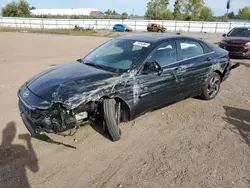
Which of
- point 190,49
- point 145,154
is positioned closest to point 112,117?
point 145,154

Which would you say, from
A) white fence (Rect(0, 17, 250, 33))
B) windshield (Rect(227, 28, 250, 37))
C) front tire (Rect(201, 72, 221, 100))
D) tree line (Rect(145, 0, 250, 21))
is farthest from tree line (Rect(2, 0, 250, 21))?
front tire (Rect(201, 72, 221, 100))

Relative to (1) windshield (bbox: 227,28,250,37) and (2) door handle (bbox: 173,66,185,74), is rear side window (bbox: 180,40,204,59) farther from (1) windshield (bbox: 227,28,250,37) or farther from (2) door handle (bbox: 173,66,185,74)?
(1) windshield (bbox: 227,28,250,37)

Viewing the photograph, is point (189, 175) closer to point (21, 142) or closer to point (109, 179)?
point (109, 179)

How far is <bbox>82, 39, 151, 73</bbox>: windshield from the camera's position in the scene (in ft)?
12.4

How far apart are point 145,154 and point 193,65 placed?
87.8 inches

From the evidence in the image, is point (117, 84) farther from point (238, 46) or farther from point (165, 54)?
point (238, 46)

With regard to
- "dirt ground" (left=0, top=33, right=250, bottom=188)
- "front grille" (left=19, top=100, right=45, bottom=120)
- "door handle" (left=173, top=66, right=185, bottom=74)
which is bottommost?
"dirt ground" (left=0, top=33, right=250, bottom=188)

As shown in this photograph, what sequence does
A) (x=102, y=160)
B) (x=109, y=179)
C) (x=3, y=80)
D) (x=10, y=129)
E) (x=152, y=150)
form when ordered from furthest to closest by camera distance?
(x=3, y=80) < (x=10, y=129) < (x=152, y=150) < (x=102, y=160) < (x=109, y=179)

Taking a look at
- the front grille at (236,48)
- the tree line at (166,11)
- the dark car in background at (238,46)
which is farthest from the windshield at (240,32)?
the tree line at (166,11)

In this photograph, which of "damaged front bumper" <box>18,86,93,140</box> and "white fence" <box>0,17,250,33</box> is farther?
"white fence" <box>0,17,250,33</box>

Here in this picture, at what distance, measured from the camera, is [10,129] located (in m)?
3.94

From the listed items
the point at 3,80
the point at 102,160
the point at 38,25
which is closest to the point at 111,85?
the point at 102,160

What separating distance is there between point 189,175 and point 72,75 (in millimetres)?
2240

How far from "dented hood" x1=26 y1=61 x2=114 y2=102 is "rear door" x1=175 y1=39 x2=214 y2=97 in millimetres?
1646
